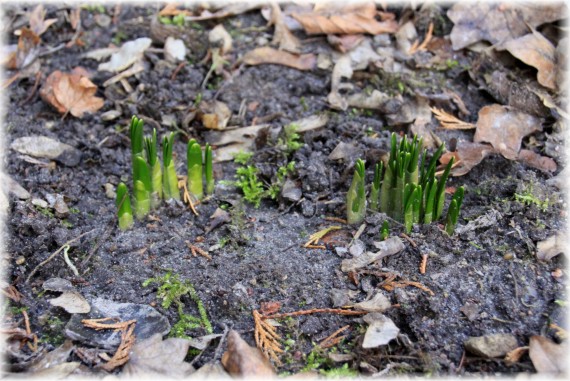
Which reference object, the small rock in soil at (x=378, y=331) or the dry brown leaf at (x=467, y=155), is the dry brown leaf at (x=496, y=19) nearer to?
the dry brown leaf at (x=467, y=155)

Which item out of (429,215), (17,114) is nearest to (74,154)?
(17,114)

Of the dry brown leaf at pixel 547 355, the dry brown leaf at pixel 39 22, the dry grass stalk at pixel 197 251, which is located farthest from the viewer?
the dry brown leaf at pixel 39 22

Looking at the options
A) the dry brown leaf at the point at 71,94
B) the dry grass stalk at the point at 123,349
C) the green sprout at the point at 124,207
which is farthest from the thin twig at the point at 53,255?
the dry brown leaf at the point at 71,94

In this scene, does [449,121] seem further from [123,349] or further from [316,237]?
[123,349]

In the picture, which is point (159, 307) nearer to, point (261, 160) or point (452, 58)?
point (261, 160)

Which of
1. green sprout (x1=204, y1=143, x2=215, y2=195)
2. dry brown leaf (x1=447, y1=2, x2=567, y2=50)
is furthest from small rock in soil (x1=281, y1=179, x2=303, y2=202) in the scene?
dry brown leaf (x1=447, y1=2, x2=567, y2=50)

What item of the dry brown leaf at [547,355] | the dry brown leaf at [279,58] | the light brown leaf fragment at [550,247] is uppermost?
the dry brown leaf at [279,58]

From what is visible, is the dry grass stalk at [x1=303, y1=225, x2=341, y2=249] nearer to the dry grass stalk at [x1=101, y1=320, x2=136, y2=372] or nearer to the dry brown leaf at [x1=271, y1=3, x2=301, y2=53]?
the dry grass stalk at [x1=101, y1=320, x2=136, y2=372]
